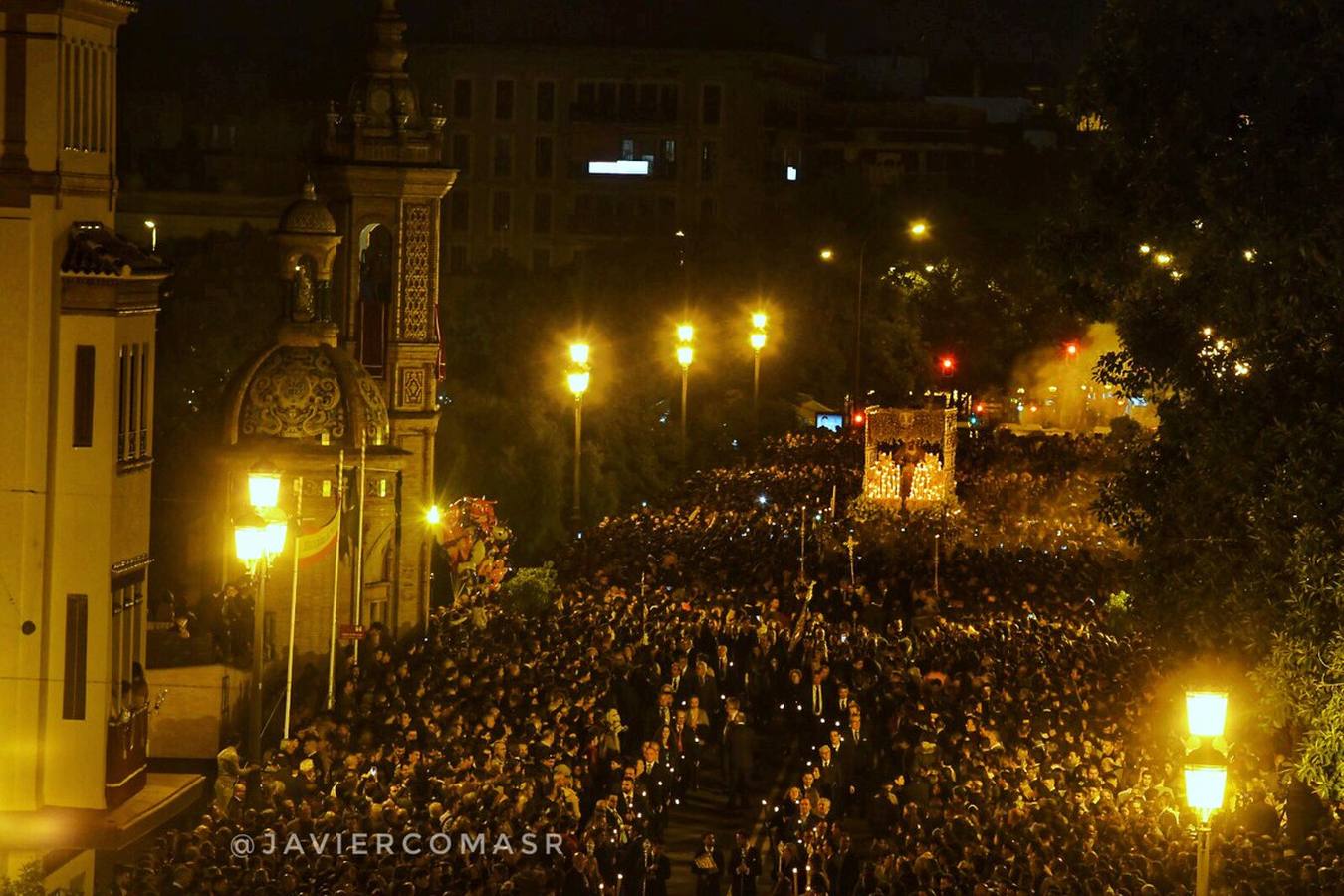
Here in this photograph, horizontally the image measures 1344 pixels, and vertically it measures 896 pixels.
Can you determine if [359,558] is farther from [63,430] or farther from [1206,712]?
[1206,712]

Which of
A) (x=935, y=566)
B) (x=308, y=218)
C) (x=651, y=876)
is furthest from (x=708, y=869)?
(x=935, y=566)

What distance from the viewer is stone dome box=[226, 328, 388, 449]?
2777 centimetres

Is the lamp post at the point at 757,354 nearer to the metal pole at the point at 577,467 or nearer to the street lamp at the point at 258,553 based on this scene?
the metal pole at the point at 577,467

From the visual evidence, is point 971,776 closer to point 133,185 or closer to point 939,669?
point 939,669

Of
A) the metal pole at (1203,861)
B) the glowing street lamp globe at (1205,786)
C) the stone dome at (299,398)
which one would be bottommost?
the metal pole at (1203,861)

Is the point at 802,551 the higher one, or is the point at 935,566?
the point at 802,551

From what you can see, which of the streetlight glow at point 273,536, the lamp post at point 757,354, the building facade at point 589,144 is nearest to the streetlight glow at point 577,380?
A: the lamp post at point 757,354

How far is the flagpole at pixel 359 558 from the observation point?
90.7 feet

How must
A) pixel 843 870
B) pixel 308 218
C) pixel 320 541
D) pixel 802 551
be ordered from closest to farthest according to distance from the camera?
pixel 843 870 < pixel 320 541 < pixel 308 218 < pixel 802 551

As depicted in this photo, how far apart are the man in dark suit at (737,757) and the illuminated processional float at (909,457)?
18900mm

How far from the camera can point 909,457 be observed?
4625 centimetres

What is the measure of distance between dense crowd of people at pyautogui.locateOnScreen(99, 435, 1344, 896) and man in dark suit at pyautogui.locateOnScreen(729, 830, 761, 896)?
4cm

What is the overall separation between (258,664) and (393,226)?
1088 centimetres

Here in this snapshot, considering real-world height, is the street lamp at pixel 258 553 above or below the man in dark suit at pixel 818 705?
above
